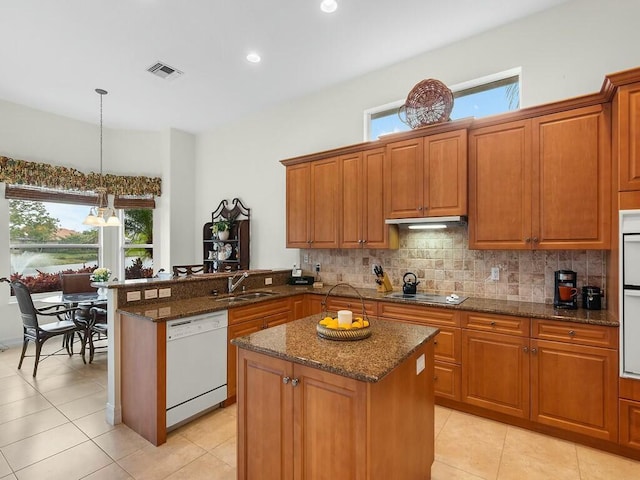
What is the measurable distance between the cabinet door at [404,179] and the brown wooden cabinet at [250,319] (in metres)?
1.50

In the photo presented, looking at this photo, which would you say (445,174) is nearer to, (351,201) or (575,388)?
(351,201)

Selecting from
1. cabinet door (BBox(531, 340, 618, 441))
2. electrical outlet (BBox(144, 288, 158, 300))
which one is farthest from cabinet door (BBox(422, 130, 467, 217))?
electrical outlet (BBox(144, 288, 158, 300))

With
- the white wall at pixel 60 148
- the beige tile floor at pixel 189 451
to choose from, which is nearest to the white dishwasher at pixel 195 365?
→ the beige tile floor at pixel 189 451

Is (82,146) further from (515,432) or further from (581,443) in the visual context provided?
(581,443)

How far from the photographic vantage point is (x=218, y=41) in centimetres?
337

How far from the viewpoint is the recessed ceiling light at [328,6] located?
9.20 ft

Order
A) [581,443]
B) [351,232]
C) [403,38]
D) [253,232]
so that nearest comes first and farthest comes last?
1. [581,443]
2. [403,38]
3. [351,232]
4. [253,232]

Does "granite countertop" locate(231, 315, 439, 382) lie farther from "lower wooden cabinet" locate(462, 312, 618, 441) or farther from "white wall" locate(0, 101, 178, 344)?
"white wall" locate(0, 101, 178, 344)

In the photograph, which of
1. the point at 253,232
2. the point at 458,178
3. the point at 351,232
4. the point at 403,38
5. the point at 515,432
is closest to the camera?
the point at 515,432

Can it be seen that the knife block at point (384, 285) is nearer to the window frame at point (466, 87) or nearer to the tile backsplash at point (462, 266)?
the tile backsplash at point (462, 266)

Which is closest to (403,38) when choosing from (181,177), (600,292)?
(600,292)

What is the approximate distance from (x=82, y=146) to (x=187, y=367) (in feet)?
16.0

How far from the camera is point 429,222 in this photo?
10.4 feet

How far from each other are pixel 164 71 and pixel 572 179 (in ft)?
14.3
